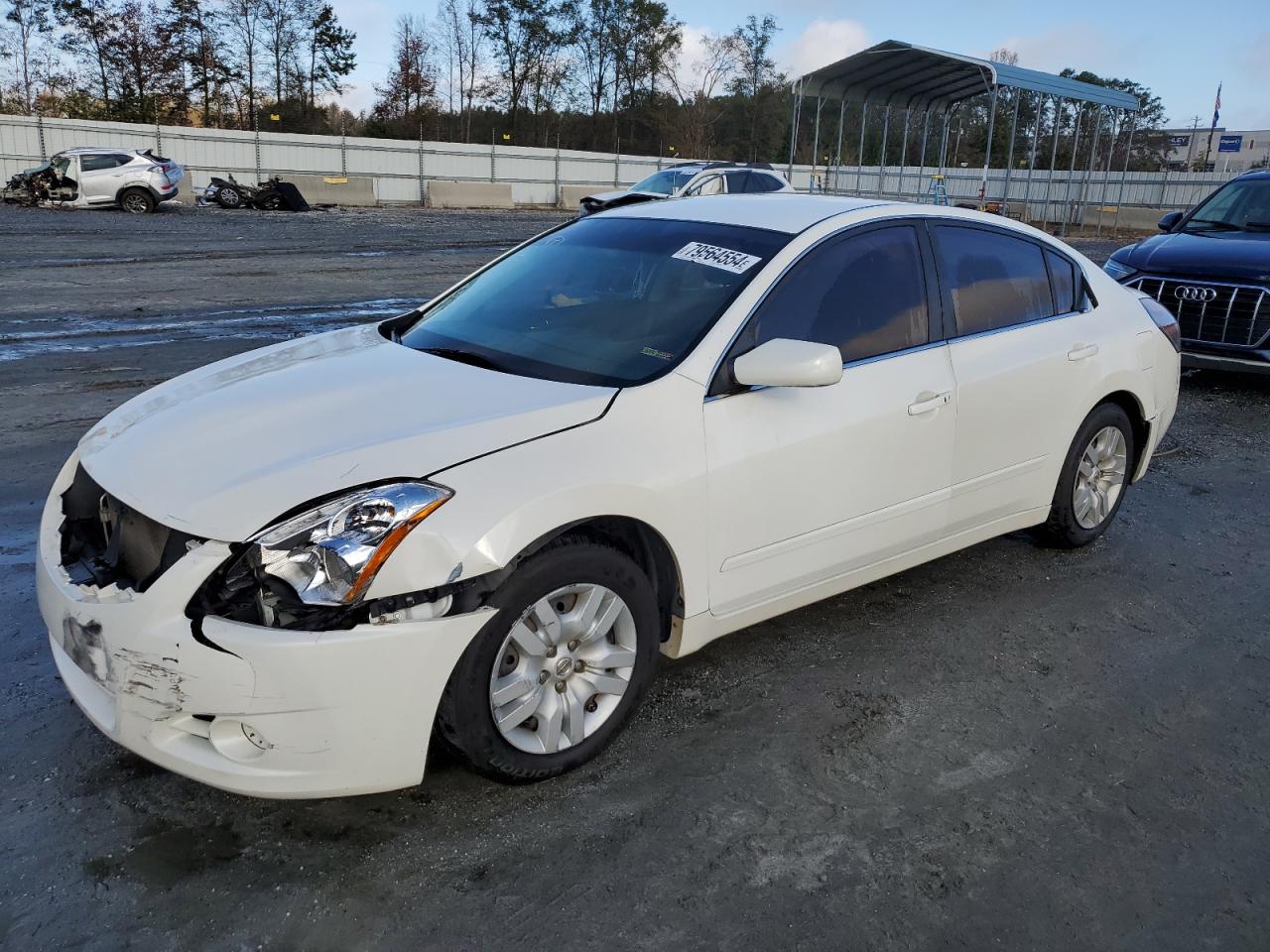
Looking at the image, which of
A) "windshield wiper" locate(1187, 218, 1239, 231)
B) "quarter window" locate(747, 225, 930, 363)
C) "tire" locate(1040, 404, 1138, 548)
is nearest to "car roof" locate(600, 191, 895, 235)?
"quarter window" locate(747, 225, 930, 363)

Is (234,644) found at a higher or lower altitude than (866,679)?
higher

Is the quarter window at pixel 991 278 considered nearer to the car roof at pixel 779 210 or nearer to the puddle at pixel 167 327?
the car roof at pixel 779 210

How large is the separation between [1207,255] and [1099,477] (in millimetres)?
4832

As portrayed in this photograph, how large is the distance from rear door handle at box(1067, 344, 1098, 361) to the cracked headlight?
315 cm

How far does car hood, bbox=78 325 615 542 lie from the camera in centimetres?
269

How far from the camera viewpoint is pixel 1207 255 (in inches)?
343

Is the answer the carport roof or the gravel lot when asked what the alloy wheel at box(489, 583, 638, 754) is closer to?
the gravel lot

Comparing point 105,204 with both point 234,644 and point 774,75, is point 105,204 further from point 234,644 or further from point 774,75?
point 774,75

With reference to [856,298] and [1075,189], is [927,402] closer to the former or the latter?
[856,298]

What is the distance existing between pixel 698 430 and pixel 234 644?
1469 mm

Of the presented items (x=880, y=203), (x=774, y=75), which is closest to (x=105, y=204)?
(x=880, y=203)

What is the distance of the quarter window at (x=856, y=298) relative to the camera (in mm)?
3613

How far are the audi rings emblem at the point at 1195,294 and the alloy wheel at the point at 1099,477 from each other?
4.27m

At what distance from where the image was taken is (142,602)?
8.48 ft
